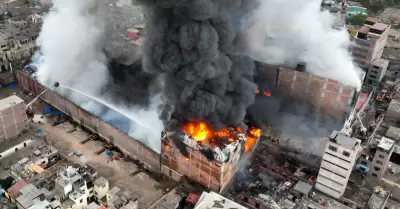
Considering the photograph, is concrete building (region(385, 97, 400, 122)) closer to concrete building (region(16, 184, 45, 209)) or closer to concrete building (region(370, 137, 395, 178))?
concrete building (region(370, 137, 395, 178))

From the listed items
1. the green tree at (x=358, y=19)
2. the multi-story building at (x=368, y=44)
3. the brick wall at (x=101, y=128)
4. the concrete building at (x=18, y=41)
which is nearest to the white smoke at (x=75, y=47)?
the brick wall at (x=101, y=128)

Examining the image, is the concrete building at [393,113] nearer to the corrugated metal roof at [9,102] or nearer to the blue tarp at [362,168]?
the blue tarp at [362,168]

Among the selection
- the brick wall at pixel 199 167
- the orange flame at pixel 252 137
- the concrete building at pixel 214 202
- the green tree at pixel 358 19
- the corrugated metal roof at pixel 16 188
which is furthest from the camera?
the green tree at pixel 358 19

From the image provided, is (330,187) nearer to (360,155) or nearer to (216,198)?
(360,155)

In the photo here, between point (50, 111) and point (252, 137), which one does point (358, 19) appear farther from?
point (50, 111)

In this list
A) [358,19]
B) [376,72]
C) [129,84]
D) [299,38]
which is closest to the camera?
[129,84]

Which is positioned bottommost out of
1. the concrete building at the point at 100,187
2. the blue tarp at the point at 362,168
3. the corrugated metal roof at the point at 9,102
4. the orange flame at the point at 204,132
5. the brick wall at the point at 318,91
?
the concrete building at the point at 100,187

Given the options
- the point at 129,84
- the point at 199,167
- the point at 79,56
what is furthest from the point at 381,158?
the point at 79,56
